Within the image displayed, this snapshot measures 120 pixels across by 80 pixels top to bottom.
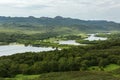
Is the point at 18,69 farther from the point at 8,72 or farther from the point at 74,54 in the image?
the point at 74,54

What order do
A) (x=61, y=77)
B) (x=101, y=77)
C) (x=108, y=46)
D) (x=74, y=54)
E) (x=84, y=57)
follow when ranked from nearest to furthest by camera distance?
1. (x=101, y=77)
2. (x=61, y=77)
3. (x=84, y=57)
4. (x=74, y=54)
5. (x=108, y=46)

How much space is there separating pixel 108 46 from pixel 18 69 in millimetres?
67997

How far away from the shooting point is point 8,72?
282 feet

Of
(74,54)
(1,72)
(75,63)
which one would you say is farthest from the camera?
(74,54)

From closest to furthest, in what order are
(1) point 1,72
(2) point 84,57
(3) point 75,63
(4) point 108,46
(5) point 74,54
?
(1) point 1,72 → (3) point 75,63 → (2) point 84,57 → (5) point 74,54 → (4) point 108,46

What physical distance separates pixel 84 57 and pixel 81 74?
2825 centimetres


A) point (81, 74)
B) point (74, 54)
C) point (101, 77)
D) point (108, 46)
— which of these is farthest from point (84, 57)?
point (108, 46)

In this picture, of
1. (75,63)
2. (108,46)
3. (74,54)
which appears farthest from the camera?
(108,46)

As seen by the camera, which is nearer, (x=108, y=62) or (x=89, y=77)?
Answer: (x=89, y=77)

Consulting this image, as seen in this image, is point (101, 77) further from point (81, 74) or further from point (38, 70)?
point (38, 70)

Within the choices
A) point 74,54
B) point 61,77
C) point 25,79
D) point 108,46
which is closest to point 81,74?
point 61,77

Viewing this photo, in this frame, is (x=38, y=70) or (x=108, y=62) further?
(x=108, y=62)

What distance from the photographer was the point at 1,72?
85.5 m

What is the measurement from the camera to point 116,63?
9512 centimetres
